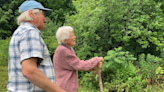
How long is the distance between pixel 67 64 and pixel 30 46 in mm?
1263

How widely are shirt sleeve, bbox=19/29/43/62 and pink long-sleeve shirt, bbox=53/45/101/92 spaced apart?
1.14m

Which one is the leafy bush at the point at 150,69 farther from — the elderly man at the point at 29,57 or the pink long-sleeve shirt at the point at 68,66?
the elderly man at the point at 29,57

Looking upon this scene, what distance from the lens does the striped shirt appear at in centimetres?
134

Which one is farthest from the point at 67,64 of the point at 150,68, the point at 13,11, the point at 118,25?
the point at 13,11

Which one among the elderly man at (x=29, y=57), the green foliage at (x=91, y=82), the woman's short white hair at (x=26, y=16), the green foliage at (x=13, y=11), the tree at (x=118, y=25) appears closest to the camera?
the elderly man at (x=29, y=57)

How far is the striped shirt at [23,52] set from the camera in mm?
1337

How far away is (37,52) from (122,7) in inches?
191

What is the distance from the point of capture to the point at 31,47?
4.39ft

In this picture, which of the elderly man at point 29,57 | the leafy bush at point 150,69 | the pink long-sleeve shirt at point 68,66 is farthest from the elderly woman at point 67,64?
the leafy bush at point 150,69

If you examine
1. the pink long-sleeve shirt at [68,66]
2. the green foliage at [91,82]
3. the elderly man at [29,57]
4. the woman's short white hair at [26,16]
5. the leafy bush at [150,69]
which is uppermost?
the woman's short white hair at [26,16]

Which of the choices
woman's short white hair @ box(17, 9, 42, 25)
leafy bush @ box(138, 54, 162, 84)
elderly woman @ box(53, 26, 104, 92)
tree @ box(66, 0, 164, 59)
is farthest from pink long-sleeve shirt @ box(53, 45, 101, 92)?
tree @ box(66, 0, 164, 59)

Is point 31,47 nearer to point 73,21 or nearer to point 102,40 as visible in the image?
point 102,40

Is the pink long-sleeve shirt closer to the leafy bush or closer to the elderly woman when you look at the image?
the elderly woman

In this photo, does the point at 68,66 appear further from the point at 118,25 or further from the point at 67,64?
the point at 118,25
